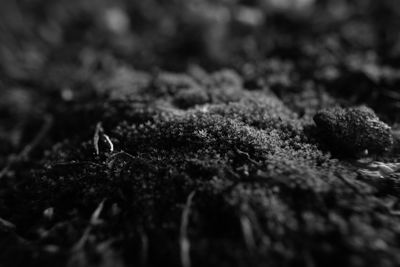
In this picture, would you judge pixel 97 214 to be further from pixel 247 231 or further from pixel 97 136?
pixel 247 231

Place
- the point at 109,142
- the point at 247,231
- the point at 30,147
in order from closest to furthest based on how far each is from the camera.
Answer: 1. the point at 247,231
2. the point at 109,142
3. the point at 30,147

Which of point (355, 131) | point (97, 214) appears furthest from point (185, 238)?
point (355, 131)

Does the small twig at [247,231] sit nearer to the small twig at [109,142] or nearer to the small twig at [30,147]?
the small twig at [109,142]

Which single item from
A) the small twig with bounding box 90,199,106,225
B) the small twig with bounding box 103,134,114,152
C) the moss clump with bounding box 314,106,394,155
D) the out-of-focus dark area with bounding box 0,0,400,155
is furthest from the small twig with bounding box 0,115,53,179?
the moss clump with bounding box 314,106,394,155

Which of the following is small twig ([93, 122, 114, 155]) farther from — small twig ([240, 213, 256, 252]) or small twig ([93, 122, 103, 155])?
small twig ([240, 213, 256, 252])

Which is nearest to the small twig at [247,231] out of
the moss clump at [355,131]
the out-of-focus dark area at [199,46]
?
the moss clump at [355,131]

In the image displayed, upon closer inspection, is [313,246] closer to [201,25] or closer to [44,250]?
[44,250]
